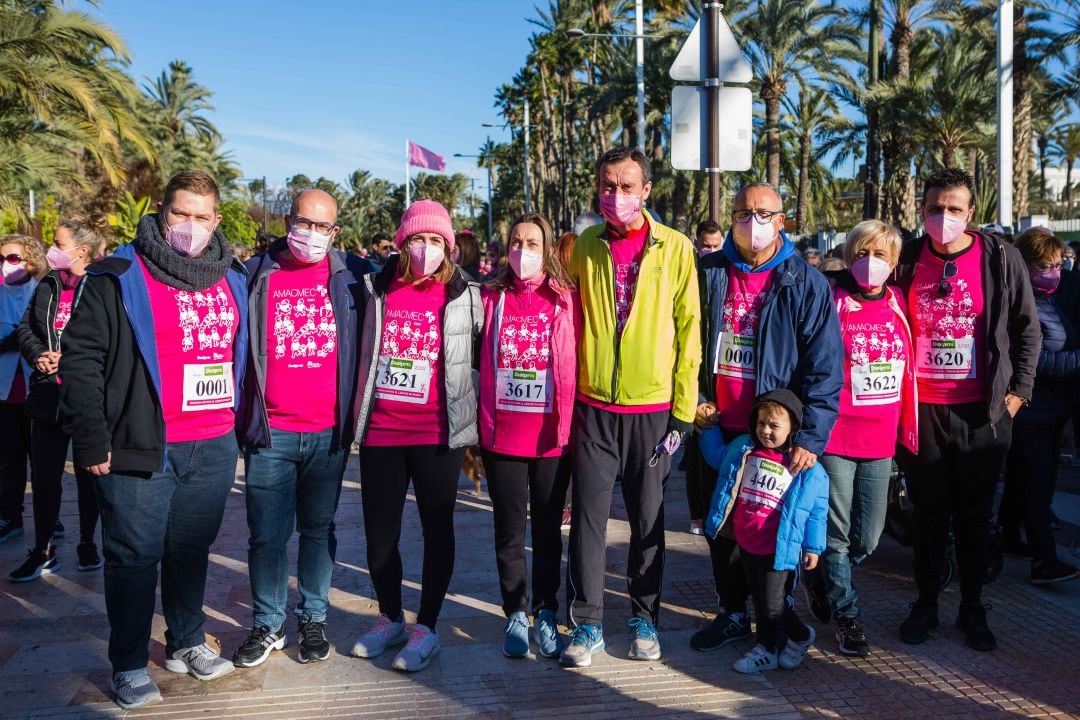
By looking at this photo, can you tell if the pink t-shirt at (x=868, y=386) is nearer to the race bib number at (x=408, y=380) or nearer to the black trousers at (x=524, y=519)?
the black trousers at (x=524, y=519)

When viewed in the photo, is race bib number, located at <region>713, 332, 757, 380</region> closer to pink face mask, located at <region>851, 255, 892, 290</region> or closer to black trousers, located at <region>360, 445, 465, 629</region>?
pink face mask, located at <region>851, 255, 892, 290</region>

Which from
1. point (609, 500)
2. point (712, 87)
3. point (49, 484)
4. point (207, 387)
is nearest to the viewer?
point (207, 387)

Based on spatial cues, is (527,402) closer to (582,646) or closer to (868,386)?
(582,646)

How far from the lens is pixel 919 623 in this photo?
447 centimetres

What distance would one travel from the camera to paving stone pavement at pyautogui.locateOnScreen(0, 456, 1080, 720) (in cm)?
379

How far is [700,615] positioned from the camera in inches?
190

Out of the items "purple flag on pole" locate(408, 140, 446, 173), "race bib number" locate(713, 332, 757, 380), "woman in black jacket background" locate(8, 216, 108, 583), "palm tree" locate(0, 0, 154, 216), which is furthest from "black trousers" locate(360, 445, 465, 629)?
"purple flag on pole" locate(408, 140, 446, 173)

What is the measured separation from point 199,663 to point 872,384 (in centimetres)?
318

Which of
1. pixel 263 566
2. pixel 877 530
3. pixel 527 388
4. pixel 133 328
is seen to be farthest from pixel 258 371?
pixel 877 530

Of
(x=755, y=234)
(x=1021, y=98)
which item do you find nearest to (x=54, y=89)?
(x=755, y=234)

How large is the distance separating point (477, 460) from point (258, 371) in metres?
1.34

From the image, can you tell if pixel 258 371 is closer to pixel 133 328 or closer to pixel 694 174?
pixel 133 328

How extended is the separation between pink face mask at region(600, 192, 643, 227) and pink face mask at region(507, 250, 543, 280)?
0.37m

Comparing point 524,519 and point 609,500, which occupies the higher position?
point 609,500
